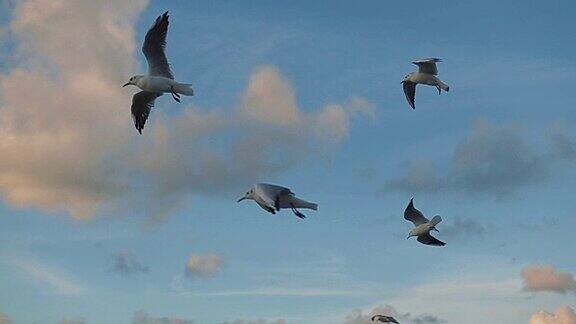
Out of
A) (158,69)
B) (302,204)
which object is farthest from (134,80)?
(302,204)

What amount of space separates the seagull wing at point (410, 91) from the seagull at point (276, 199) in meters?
16.9

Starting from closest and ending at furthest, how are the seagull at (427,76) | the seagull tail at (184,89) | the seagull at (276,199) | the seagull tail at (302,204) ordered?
the seagull at (276,199), the seagull tail at (302,204), the seagull tail at (184,89), the seagull at (427,76)

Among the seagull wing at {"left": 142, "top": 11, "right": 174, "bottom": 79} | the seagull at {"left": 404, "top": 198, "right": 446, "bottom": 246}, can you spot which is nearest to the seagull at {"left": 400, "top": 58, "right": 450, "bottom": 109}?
the seagull at {"left": 404, "top": 198, "right": 446, "bottom": 246}

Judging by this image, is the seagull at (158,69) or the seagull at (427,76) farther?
the seagull at (427,76)

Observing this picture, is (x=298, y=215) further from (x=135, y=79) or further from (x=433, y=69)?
(x=433, y=69)

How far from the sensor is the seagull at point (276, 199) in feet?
65.0

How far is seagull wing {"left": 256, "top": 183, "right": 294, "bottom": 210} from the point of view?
20430 mm

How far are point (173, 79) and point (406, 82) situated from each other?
12.4 meters

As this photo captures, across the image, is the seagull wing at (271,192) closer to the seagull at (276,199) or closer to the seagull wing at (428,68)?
the seagull at (276,199)

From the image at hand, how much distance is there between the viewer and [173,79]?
28656 millimetres

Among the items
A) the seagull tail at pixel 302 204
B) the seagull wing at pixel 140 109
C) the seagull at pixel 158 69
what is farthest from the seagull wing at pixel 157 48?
the seagull tail at pixel 302 204

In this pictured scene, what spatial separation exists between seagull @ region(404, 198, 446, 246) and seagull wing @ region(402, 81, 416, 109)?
16.5ft

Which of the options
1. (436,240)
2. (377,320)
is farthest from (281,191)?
(377,320)

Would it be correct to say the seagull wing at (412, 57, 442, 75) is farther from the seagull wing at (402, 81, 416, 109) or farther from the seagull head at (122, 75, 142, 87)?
the seagull head at (122, 75, 142, 87)
